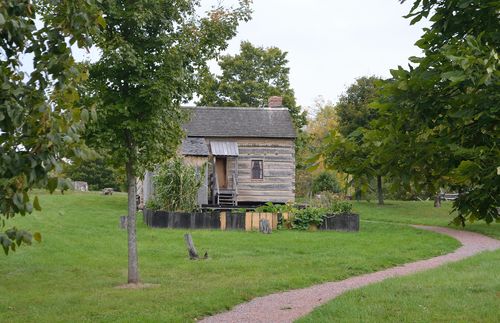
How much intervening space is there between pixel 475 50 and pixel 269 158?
102ft

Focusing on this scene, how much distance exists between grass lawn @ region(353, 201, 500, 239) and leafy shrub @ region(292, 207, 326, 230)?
249 inches

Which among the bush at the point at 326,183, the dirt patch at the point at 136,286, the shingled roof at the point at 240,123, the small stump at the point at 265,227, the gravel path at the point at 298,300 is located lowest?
the gravel path at the point at 298,300

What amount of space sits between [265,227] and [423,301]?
45.0 feet

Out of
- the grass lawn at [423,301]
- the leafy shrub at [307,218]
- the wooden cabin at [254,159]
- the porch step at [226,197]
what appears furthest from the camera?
the wooden cabin at [254,159]

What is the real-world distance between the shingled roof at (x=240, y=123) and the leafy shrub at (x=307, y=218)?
10453mm

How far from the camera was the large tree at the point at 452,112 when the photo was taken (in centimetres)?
475

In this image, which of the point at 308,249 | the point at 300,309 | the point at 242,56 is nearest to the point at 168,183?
the point at 308,249

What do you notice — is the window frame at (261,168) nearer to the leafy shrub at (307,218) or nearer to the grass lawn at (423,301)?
the leafy shrub at (307,218)

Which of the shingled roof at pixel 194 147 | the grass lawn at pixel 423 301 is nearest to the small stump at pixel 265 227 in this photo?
the shingled roof at pixel 194 147

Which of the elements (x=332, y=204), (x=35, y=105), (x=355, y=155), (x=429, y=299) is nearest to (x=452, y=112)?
(x=355, y=155)

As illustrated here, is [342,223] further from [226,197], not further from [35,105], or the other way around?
[35,105]

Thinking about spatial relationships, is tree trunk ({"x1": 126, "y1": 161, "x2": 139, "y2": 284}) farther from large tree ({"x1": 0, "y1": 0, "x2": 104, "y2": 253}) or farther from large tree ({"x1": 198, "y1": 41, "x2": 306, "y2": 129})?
large tree ({"x1": 198, "y1": 41, "x2": 306, "y2": 129})

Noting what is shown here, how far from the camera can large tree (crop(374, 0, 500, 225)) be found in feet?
15.6

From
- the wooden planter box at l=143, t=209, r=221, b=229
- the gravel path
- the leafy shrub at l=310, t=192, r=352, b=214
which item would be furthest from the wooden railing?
the gravel path
